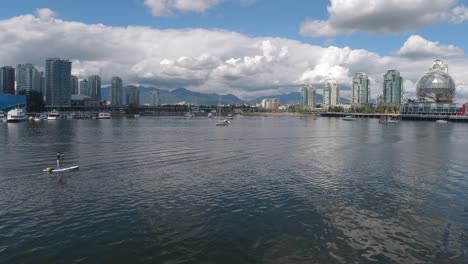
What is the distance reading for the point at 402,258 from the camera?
58.1ft

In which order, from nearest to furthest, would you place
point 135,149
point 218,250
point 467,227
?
point 218,250, point 467,227, point 135,149

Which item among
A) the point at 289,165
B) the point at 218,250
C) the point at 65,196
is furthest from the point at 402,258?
the point at 289,165

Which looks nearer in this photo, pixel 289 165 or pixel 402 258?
pixel 402 258

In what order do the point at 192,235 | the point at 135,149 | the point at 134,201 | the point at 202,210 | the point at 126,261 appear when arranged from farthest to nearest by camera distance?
the point at 135,149
the point at 134,201
the point at 202,210
the point at 192,235
the point at 126,261

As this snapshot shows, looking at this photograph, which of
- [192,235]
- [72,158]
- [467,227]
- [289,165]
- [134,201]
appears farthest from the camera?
[72,158]

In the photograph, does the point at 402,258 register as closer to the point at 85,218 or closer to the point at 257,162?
the point at 85,218

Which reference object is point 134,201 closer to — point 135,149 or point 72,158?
point 72,158

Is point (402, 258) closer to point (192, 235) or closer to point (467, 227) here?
point (467, 227)

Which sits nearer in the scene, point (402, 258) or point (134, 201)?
point (402, 258)

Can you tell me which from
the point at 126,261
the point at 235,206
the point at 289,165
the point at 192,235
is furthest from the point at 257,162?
the point at 126,261

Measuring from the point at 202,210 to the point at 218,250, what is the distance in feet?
21.3

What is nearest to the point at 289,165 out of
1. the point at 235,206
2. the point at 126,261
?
the point at 235,206

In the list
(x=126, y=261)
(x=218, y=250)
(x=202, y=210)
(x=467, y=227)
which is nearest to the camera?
(x=126, y=261)

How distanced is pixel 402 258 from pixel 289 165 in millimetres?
27236
